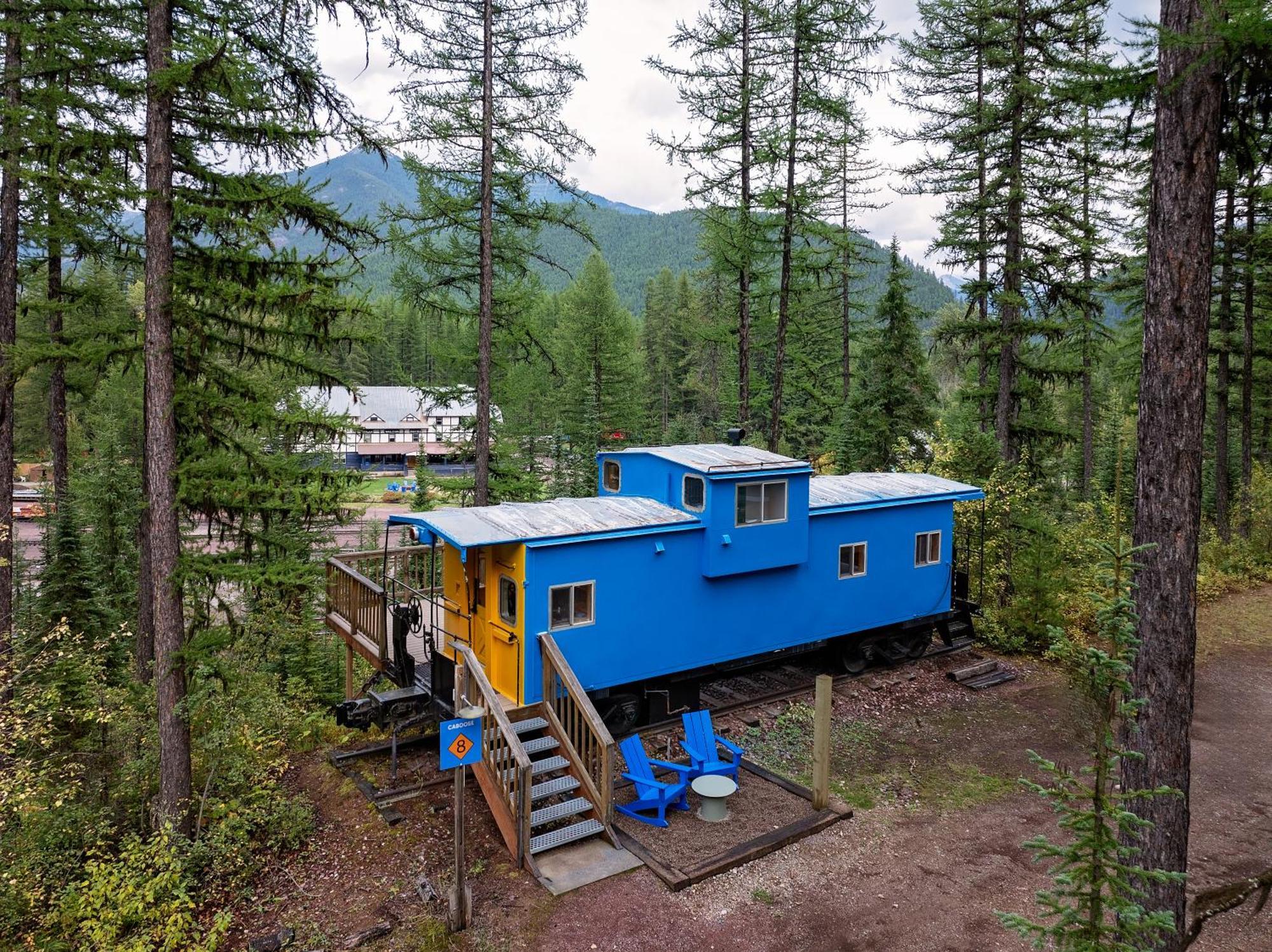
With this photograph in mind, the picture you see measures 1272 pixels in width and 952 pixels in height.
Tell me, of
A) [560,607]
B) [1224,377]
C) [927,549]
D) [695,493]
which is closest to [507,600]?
[560,607]

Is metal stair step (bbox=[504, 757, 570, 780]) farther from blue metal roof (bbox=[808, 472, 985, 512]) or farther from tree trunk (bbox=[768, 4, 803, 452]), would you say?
tree trunk (bbox=[768, 4, 803, 452])

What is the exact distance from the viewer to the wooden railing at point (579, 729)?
27.5 ft

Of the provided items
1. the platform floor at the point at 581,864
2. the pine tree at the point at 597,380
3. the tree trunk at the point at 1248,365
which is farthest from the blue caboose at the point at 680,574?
the pine tree at the point at 597,380

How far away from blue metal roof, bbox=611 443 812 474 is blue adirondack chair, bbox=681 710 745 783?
3550mm

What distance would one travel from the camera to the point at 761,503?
1170 cm

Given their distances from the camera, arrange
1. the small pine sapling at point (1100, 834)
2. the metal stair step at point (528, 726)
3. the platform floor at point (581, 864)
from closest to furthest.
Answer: the small pine sapling at point (1100, 834) → the platform floor at point (581, 864) → the metal stair step at point (528, 726)

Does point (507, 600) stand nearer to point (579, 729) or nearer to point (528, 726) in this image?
point (528, 726)

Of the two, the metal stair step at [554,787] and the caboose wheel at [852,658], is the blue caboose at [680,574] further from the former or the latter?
the metal stair step at [554,787]

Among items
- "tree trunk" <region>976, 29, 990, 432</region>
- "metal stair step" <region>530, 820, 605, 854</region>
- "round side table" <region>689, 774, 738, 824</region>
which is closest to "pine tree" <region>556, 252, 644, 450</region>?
"tree trunk" <region>976, 29, 990, 432</region>

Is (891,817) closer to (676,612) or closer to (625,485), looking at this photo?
(676,612)

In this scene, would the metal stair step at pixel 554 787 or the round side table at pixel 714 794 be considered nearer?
the metal stair step at pixel 554 787

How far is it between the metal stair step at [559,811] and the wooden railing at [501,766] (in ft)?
0.76

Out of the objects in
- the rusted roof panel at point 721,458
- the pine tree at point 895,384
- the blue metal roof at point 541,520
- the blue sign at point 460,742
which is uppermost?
the pine tree at point 895,384

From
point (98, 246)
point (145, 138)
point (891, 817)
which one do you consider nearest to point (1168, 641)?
point (891, 817)
